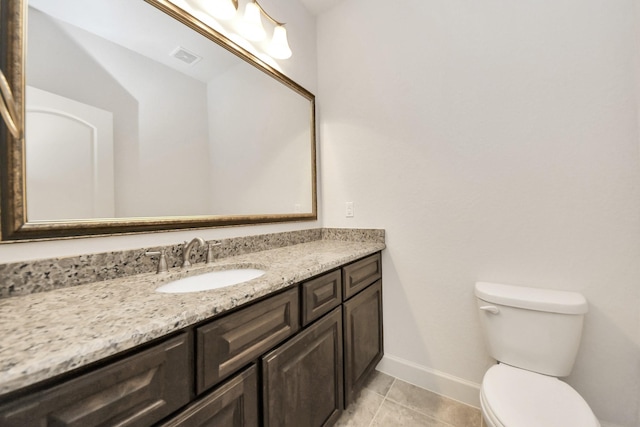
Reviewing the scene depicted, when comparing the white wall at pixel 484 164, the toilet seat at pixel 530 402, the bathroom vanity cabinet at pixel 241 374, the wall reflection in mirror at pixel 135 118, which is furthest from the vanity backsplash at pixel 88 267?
the toilet seat at pixel 530 402

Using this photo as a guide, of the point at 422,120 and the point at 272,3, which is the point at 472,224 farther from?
the point at 272,3

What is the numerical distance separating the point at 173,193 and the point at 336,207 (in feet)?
3.66

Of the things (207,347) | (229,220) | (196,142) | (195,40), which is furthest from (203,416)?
(195,40)

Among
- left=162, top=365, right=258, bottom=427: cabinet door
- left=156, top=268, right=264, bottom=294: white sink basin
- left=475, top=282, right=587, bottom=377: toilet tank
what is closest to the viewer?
left=162, top=365, right=258, bottom=427: cabinet door

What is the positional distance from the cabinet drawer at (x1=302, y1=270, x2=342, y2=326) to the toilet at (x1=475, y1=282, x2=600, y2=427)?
670mm

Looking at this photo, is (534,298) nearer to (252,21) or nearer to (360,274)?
(360,274)

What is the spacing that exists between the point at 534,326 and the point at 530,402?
329 millimetres

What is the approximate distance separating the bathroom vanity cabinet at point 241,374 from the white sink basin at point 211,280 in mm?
283

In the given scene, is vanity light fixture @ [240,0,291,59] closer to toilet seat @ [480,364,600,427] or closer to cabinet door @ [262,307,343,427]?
cabinet door @ [262,307,343,427]

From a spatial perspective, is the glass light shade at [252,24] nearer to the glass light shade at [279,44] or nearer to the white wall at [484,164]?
the glass light shade at [279,44]

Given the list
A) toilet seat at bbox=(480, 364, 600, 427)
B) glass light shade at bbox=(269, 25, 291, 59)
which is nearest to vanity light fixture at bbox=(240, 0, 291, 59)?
glass light shade at bbox=(269, 25, 291, 59)

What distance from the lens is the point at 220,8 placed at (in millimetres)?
1224

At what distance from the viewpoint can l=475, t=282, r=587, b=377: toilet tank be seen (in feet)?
3.45

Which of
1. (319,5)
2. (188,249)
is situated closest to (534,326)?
(188,249)
